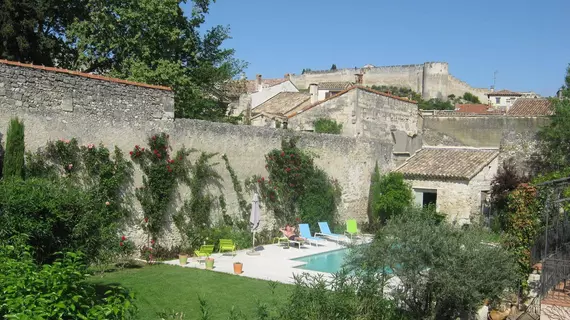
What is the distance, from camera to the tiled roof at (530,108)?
28.1 meters

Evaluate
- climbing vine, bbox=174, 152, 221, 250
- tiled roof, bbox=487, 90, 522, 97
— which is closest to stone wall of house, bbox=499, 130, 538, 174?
climbing vine, bbox=174, 152, 221, 250

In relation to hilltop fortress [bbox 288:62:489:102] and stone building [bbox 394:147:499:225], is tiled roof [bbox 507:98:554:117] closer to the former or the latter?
stone building [bbox 394:147:499:225]

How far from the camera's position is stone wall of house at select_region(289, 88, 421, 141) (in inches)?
905

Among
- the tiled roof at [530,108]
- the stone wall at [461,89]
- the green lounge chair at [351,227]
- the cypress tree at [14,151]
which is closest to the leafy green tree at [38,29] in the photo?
the cypress tree at [14,151]

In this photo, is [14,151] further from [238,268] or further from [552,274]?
[552,274]

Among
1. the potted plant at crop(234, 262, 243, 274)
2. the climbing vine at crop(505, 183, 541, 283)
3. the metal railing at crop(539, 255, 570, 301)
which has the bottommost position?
the potted plant at crop(234, 262, 243, 274)

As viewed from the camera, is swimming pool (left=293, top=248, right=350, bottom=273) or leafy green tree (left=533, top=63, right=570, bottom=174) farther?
leafy green tree (left=533, top=63, right=570, bottom=174)

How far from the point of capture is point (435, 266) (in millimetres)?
9047

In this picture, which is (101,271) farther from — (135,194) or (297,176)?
(297,176)

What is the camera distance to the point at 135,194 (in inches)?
548

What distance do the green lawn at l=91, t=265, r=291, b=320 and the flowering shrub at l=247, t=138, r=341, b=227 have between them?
18.0ft

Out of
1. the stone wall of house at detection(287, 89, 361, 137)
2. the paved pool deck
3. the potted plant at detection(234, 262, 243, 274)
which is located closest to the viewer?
the potted plant at detection(234, 262, 243, 274)

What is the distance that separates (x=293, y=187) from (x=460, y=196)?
7235 millimetres

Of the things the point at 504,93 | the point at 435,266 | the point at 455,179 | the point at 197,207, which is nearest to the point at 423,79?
the point at 504,93
